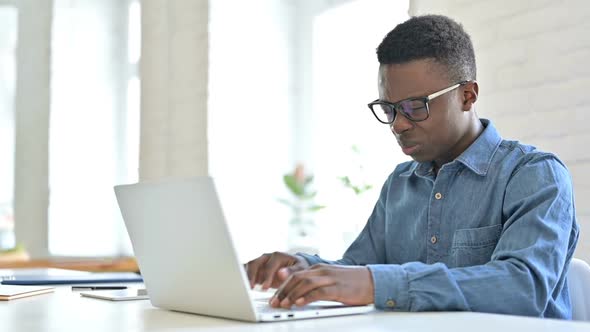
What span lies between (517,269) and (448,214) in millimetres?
330

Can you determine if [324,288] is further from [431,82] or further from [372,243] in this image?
[372,243]

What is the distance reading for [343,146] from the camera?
143 inches

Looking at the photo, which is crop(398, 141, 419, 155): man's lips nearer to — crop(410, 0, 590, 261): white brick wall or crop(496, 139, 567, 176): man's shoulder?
crop(496, 139, 567, 176): man's shoulder

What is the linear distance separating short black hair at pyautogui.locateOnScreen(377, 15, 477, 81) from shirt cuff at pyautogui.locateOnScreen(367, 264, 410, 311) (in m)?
0.52

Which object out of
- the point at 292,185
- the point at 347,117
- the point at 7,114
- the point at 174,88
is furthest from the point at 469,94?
the point at 7,114

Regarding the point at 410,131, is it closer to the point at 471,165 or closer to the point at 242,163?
the point at 471,165

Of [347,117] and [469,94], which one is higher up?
[347,117]

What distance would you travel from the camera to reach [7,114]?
571cm

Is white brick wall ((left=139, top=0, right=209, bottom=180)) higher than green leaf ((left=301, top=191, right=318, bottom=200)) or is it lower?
higher

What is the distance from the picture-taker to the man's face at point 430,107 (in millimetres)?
1521

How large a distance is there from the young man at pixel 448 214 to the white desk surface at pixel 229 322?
7 centimetres

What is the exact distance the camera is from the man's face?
1.52 metres

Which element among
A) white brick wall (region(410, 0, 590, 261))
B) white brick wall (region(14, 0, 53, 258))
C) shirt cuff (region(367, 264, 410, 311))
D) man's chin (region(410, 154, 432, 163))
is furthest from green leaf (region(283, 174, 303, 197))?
shirt cuff (region(367, 264, 410, 311))

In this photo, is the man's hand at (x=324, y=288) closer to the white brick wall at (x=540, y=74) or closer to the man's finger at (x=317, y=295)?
the man's finger at (x=317, y=295)
